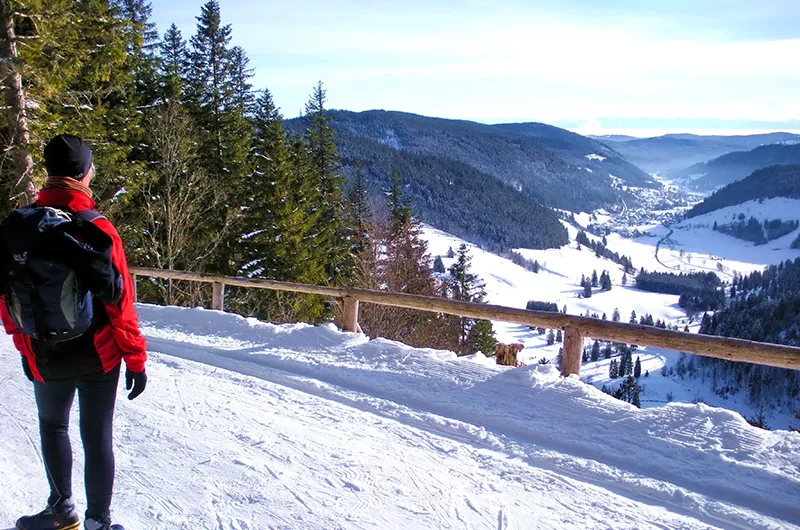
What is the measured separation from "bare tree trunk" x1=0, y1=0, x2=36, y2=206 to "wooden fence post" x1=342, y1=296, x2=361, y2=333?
6856 millimetres

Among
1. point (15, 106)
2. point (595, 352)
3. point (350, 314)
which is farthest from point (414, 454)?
point (595, 352)

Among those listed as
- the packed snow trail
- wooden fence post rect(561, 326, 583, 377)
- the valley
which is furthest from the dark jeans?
the valley

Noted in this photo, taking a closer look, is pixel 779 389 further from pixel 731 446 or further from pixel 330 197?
pixel 731 446

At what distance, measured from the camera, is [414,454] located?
3.65 meters

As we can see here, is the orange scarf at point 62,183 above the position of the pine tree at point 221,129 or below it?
below

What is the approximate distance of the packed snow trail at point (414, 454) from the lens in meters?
2.95

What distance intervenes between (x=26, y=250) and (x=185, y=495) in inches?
69.8

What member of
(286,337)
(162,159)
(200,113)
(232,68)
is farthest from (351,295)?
(232,68)

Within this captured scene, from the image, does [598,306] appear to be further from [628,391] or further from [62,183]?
[62,183]

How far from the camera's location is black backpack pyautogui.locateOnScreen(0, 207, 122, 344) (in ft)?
6.68

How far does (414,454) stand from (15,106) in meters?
10.0

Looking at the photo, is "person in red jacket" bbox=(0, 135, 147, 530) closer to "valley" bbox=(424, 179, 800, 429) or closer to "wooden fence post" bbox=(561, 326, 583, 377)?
"wooden fence post" bbox=(561, 326, 583, 377)

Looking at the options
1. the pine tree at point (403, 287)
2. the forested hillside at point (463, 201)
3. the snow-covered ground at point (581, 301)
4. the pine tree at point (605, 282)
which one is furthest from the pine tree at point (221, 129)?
the pine tree at point (605, 282)

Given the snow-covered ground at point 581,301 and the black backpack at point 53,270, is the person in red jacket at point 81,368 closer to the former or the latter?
the black backpack at point 53,270
